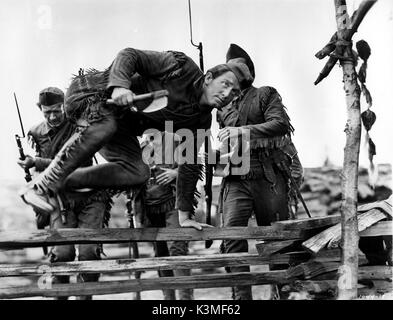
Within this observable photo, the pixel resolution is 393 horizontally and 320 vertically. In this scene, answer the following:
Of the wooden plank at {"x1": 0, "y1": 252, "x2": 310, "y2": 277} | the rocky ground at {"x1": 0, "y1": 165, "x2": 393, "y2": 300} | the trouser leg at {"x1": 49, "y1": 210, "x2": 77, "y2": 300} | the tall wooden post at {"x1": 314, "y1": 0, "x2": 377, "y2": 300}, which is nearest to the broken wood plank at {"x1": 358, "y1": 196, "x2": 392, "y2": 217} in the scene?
the tall wooden post at {"x1": 314, "y1": 0, "x2": 377, "y2": 300}

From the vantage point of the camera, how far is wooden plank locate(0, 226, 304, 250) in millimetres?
3996

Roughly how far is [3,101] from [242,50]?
1.62m

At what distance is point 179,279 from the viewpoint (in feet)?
13.6

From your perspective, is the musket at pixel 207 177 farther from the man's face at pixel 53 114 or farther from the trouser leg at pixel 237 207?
the man's face at pixel 53 114

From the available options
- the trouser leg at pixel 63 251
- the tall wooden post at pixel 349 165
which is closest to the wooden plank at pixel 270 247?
the tall wooden post at pixel 349 165

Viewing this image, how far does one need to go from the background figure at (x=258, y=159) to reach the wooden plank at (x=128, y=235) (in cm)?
28

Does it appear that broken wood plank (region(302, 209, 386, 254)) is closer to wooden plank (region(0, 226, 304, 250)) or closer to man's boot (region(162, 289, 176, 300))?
wooden plank (region(0, 226, 304, 250))

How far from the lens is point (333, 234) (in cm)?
420

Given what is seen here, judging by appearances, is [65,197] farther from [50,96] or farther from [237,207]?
[237,207]

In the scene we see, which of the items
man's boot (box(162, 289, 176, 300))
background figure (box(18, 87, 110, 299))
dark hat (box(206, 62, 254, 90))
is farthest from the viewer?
man's boot (box(162, 289, 176, 300))

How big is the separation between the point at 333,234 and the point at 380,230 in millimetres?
331

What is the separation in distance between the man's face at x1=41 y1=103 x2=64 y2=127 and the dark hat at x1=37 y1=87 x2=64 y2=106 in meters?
0.03

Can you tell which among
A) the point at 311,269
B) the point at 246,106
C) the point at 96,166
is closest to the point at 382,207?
the point at 311,269

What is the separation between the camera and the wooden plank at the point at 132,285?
159 inches
